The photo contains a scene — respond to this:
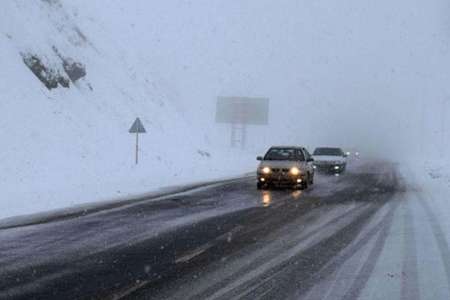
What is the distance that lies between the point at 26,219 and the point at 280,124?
12624cm

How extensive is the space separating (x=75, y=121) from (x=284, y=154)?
14190mm

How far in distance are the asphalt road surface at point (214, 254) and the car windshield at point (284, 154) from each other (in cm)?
789

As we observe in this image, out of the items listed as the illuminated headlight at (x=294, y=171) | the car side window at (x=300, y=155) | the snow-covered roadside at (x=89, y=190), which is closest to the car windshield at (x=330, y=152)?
the snow-covered roadside at (x=89, y=190)

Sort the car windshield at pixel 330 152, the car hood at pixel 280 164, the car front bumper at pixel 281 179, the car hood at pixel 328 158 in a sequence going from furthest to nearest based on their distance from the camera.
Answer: the car windshield at pixel 330 152 < the car hood at pixel 328 158 < the car hood at pixel 280 164 < the car front bumper at pixel 281 179

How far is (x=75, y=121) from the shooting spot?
111 feet

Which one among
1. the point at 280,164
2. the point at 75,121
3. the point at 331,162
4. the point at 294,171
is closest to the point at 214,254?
the point at 294,171

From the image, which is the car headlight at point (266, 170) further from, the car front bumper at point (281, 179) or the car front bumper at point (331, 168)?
the car front bumper at point (331, 168)

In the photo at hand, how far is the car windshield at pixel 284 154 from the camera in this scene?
939 inches

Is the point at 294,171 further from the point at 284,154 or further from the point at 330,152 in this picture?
the point at 330,152

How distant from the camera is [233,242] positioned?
34.1ft

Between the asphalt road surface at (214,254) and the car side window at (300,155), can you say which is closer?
the asphalt road surface at (214,254)

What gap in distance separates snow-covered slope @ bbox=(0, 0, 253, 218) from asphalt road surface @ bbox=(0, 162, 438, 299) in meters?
3.87

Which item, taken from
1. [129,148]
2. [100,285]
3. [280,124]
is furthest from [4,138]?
[280,124]

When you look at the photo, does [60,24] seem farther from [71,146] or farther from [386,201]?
[386,201]
